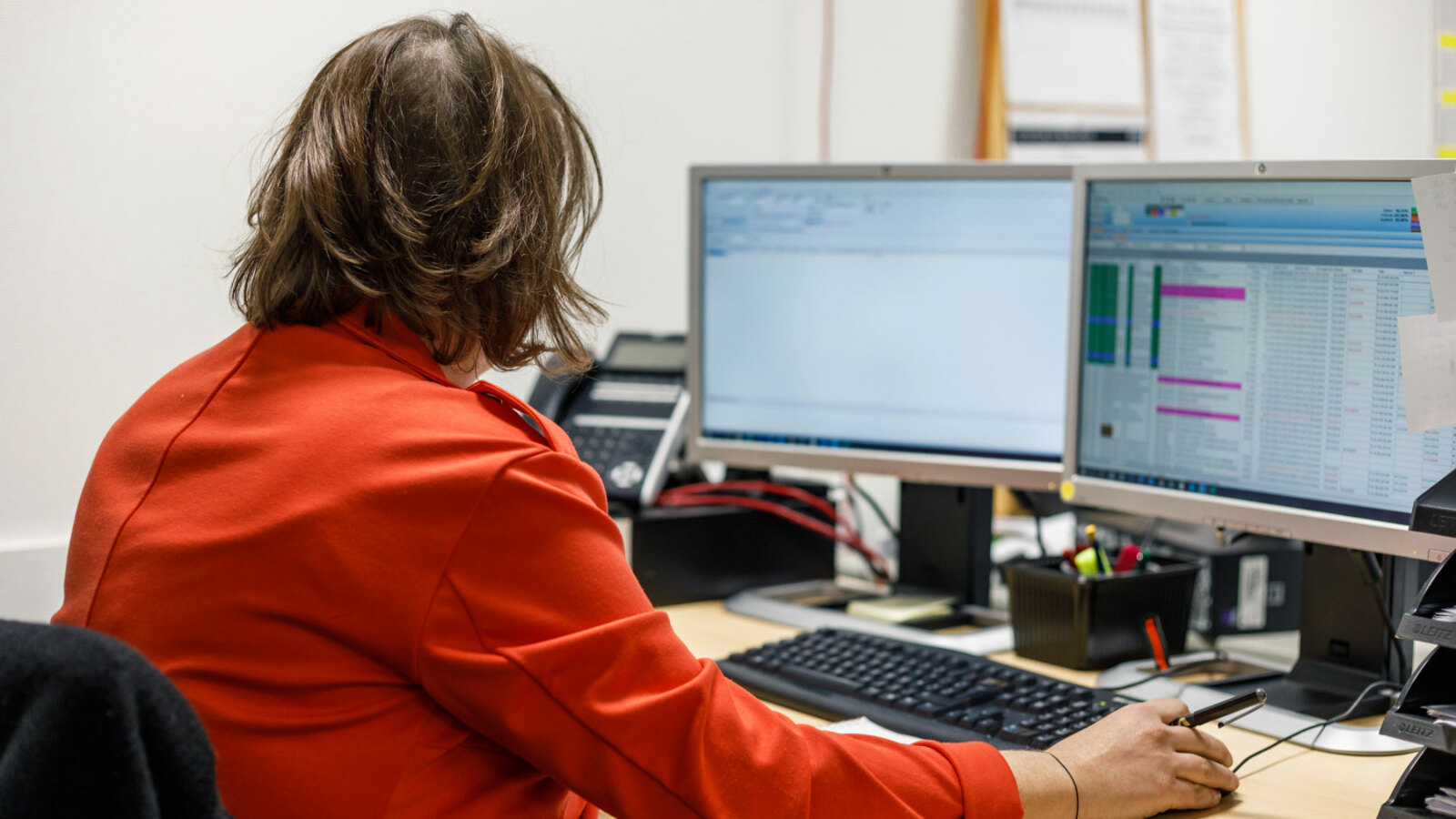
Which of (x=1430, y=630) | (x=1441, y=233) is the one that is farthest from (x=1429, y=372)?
(x=1430, y=630)

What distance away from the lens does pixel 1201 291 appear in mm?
1258

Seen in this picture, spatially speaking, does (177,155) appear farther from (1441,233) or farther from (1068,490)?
(1441,233)

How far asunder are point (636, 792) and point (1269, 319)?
0.78 meters

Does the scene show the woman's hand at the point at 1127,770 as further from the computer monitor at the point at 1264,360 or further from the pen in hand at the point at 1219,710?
the computer monitor at the point at 1264,360

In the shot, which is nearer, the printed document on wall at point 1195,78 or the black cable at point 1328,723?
the black cable at point 1328,723

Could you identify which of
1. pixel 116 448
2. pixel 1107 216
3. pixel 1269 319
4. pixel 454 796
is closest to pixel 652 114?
pixel 1107 216

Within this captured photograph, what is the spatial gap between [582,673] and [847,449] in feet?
2.76

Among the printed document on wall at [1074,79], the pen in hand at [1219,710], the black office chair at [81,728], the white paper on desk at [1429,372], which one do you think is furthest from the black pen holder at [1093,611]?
the printed document on wall at [1074,79]

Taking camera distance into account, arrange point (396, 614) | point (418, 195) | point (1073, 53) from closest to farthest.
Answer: point (396, 614), point (418, 195), point (1073, 53)

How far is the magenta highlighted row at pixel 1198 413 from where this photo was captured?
124 cm

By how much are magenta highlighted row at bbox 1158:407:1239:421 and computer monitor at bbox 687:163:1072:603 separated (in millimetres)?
164

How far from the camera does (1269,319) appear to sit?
1203 millimetres

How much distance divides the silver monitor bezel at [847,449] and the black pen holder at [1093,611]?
0.38 ft

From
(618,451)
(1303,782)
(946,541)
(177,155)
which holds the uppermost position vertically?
(177,155)
